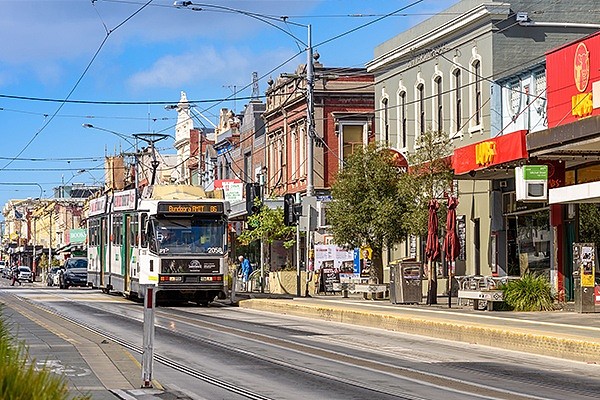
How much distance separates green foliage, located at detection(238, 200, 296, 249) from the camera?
50.5 metres

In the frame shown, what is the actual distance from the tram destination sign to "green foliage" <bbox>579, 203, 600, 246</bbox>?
11.5 meters

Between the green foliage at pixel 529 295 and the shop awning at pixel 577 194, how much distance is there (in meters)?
2.19

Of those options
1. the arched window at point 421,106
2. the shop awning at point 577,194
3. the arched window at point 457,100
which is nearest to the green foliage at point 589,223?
the shop awning at point 577,194

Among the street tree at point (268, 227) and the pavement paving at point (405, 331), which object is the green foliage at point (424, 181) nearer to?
the pavement paving at point (405, 331)

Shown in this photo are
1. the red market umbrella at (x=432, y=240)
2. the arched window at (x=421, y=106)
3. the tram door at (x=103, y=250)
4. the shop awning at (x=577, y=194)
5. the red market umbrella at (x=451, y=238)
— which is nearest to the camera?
the shop awning at (x=577, y=194)

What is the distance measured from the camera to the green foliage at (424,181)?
1377 inches

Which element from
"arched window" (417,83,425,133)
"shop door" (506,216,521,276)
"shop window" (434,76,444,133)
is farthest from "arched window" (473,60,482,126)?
"arched window" (417,83,425,133)

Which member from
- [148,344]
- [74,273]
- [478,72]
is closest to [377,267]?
[478,72]

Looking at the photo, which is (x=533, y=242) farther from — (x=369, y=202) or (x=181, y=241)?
(x=181, y=241)

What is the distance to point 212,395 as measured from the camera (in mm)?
14328

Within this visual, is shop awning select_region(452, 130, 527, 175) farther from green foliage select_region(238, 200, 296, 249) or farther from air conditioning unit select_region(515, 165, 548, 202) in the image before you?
green foliage select_region(238, 200, 296, 249)

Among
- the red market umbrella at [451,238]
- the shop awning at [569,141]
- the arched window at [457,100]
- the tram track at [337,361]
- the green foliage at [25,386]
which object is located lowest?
the tram track at [337,361]

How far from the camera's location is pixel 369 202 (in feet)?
123

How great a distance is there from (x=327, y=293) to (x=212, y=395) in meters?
31.6
